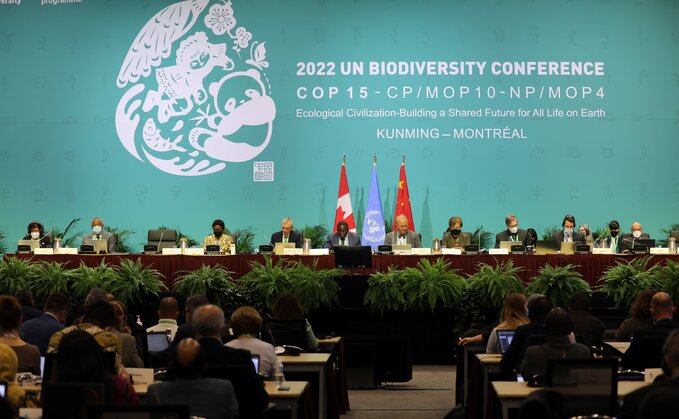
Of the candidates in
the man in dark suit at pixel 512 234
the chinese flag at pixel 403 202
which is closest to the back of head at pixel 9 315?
the man in dark suit at pixel 512 234

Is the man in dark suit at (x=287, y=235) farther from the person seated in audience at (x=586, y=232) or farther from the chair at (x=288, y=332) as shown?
the chair at (x=288, y=332)

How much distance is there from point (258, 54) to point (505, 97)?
3757mm

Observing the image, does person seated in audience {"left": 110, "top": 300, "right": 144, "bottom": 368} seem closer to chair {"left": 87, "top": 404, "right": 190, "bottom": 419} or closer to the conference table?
chair {"left": 87, "top": 404, "right": 190, "bottom": 419}

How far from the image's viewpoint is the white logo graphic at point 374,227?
50.0ft

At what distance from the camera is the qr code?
15.8 meters

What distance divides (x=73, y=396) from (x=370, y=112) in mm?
11545

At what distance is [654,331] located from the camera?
6766 millimetres

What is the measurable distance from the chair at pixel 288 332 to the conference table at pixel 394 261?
3.46 meters

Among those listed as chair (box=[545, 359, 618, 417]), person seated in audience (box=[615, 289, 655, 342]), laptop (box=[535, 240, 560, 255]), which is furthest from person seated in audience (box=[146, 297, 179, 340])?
laptop (box=[535, 240, 560, 255])

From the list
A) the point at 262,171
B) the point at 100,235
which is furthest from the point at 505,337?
the point at 262,171

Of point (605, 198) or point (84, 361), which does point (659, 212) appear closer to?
point (605, 198)

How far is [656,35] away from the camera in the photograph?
1573 centimetres

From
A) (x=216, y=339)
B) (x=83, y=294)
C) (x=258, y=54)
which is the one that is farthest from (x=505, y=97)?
(x=216, y=339)

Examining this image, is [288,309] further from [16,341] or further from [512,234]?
[512,234]
